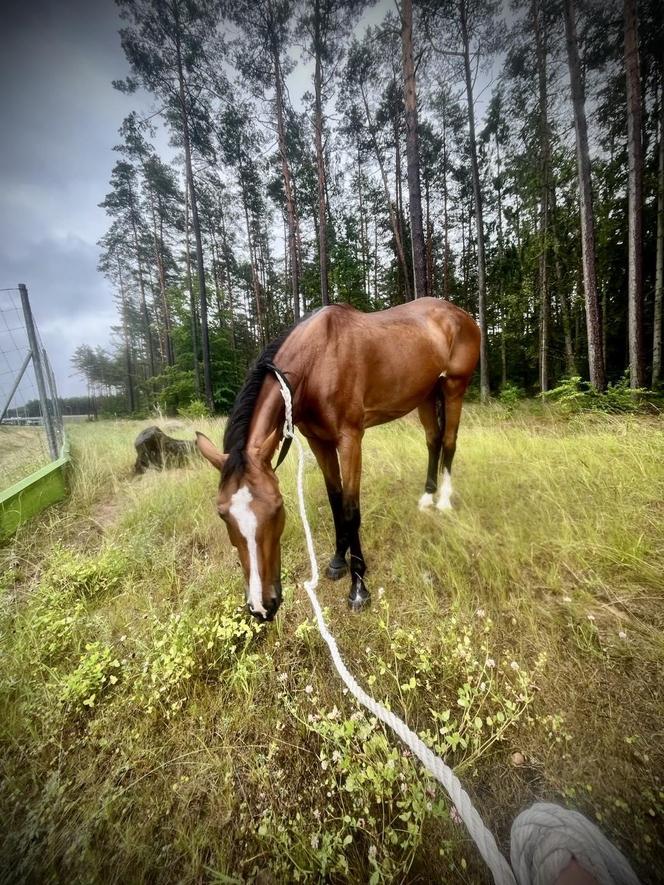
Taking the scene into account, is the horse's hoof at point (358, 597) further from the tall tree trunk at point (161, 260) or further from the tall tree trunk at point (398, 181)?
the tall tree trunk at point (161, 260)

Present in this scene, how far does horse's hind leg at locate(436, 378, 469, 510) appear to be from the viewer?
2822mm

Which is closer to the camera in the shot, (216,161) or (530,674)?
(530,674)

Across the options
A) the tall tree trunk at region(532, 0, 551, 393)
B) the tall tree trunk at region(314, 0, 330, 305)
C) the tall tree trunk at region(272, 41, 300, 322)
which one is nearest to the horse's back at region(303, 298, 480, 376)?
A: the tall tree trunk at region(532, 0, 551, 393)

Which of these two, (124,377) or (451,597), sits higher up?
(124,377)

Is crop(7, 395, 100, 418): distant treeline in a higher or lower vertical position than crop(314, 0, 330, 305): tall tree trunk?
lower

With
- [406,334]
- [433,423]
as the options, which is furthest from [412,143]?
[433,423]

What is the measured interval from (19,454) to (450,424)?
5.59 m

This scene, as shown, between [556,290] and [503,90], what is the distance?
6.21m

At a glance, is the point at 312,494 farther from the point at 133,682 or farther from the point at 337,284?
the point at 337,284

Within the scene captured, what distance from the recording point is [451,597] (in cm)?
177

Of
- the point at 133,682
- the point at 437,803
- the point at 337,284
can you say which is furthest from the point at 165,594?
the point at 337,284

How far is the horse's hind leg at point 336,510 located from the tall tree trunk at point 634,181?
7422mm

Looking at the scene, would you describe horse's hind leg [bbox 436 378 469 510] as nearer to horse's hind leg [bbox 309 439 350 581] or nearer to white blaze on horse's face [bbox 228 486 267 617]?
horse's hind leg [bbox 309 439 350 581]

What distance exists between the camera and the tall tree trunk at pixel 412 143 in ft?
17.5
